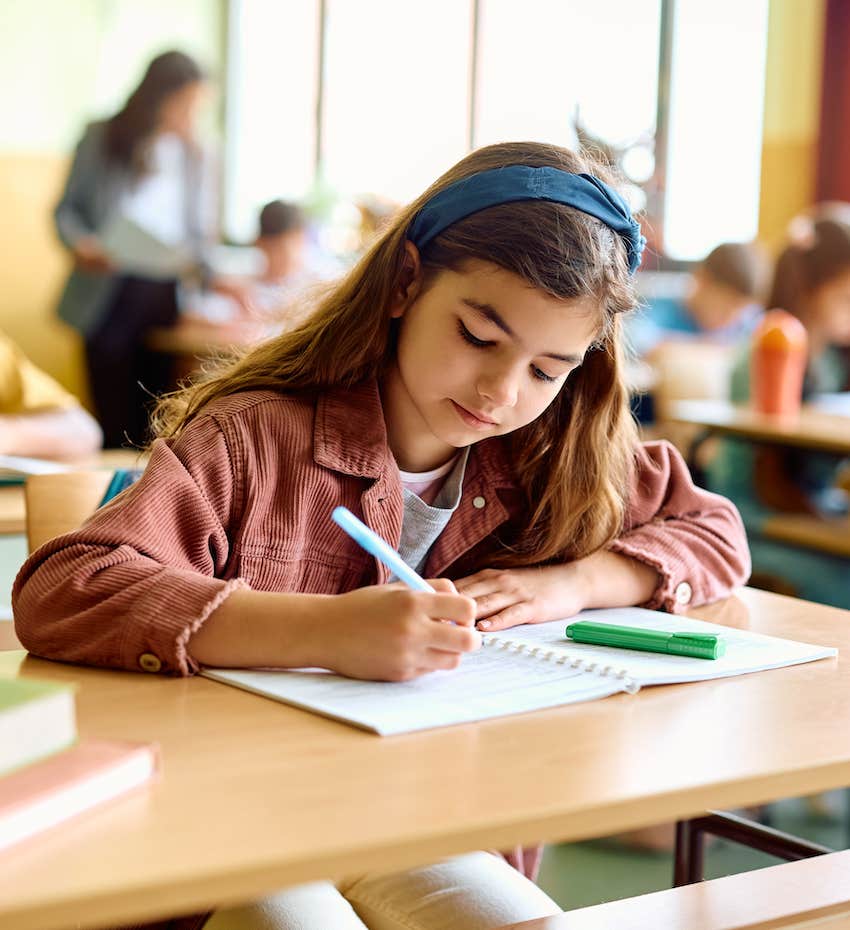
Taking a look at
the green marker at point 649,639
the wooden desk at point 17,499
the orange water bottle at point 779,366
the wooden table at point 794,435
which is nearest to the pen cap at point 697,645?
the green marker at point 649,639

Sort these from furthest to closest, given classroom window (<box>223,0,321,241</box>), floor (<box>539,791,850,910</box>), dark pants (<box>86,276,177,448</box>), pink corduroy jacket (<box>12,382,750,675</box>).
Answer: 1. classroom window (<box>223,0,321,241</box>)
2. dark pants (<box>86,276,177,448</box>)
3. floor (<box>539,791,850,910</box>)
4. pink corduroy jacket (<box>12,382,750,675</box>)

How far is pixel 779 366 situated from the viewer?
3.27 m

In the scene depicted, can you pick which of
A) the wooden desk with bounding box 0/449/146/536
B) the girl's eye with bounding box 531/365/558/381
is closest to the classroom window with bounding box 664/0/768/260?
the wooden desk with bounding box 0/449/146/536

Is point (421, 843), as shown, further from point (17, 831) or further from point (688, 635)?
point (688, 635)

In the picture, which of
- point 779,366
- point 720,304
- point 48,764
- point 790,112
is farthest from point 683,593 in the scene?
point 790,112

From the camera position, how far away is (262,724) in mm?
831

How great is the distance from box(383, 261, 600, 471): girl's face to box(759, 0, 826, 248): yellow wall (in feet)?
18.8

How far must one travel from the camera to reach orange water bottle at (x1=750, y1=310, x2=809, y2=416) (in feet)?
10.7

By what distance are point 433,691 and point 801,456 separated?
8.49 feet

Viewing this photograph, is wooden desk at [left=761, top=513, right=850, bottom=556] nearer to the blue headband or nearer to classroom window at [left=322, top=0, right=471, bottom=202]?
the blue headband

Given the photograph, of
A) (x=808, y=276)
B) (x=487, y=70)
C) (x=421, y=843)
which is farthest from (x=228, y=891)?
(x=487, y=70)

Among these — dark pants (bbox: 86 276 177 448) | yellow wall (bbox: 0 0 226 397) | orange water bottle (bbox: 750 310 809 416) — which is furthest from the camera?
yellow wall (bbox: 0 0 226 397)

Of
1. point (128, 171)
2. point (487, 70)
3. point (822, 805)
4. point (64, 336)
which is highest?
point (487, 70)

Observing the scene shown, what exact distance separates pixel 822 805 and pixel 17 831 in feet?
7.39
